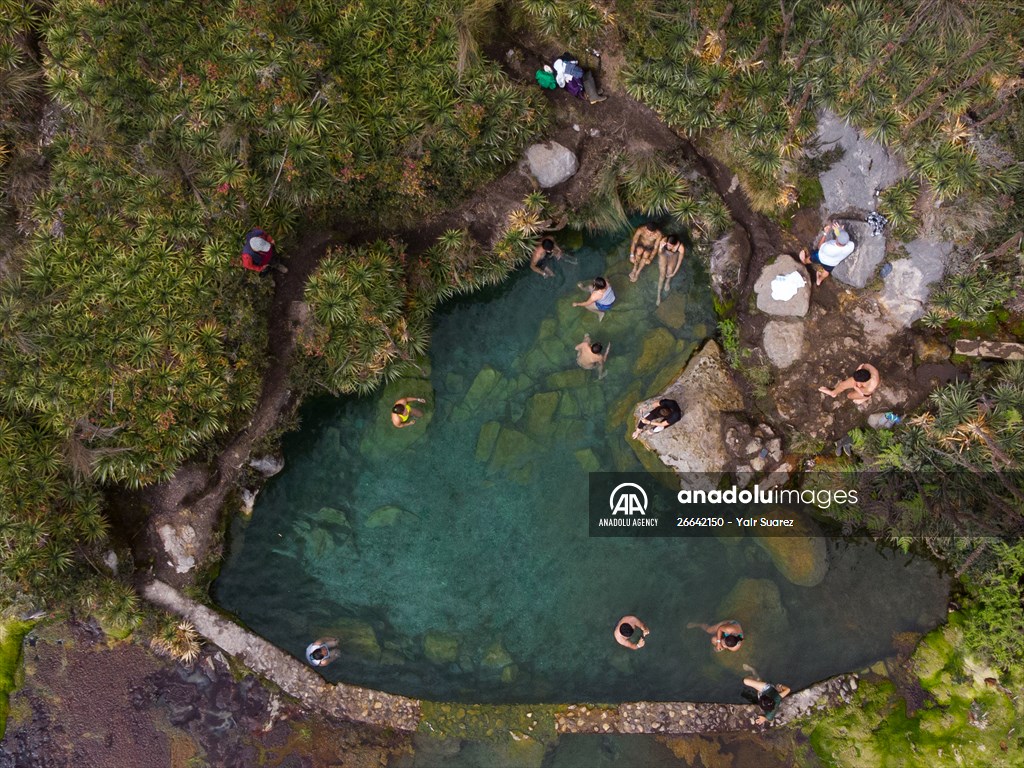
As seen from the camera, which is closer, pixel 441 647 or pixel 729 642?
pixel 729 642

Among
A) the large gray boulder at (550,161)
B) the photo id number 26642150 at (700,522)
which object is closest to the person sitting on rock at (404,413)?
the large gray boulder at (550,161)

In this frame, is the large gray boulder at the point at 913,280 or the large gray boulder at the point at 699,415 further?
the large gray boulder at the point at 699,415

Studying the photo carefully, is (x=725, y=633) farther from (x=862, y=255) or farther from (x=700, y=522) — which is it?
(x=862, y=255)

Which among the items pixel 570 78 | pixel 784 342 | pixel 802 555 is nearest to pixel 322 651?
pixel 802 555

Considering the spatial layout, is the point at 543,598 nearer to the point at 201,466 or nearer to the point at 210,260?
the point at 201,466

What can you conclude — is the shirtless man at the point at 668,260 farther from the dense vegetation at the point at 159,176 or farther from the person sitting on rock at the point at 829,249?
the dense vegetation at the point at 159,176

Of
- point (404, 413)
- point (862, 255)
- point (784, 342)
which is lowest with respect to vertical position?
point (404, 413)
